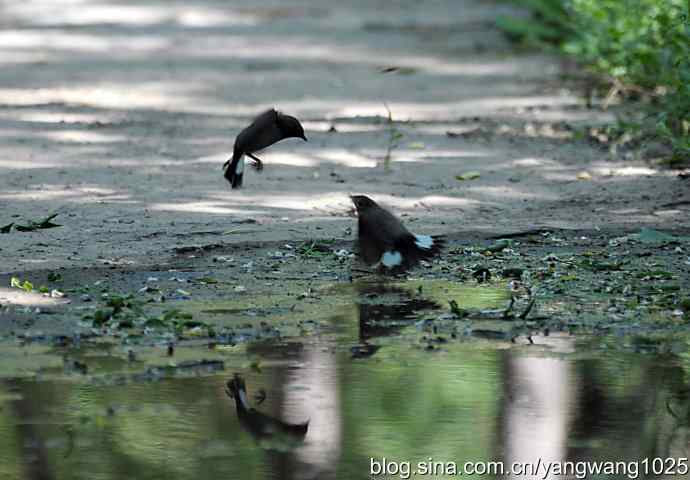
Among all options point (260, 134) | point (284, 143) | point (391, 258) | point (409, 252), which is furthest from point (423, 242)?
point (284, 143)

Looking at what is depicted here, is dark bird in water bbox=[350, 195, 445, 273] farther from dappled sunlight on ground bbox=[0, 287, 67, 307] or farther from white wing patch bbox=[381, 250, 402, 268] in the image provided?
dappled sunlight on ground bbox=[0, 287, 67, 307]

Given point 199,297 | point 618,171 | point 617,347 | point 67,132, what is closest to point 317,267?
point 199,297

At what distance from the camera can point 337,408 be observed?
4.70 meters

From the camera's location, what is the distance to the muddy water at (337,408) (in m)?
4.28

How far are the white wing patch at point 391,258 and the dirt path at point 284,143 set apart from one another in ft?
3.29

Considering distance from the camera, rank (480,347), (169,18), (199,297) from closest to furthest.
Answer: (480,347), (199,297), (169,18)

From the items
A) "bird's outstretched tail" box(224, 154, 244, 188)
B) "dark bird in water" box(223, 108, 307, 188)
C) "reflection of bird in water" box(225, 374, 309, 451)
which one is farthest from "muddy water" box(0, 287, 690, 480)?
"bird's outstretched tail" box(224, 154, 244, 188)

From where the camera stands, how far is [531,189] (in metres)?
8.33

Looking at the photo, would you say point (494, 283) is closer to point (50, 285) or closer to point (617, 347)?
point (617, 347)

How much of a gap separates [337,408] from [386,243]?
4.83 feet

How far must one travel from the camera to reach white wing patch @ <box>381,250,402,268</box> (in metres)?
6.07

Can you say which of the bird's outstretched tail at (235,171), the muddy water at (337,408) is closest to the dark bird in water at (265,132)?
the bird's outstretched tail at (235,171)

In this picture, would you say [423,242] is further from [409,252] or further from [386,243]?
[386,243]

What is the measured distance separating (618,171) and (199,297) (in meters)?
3.57
